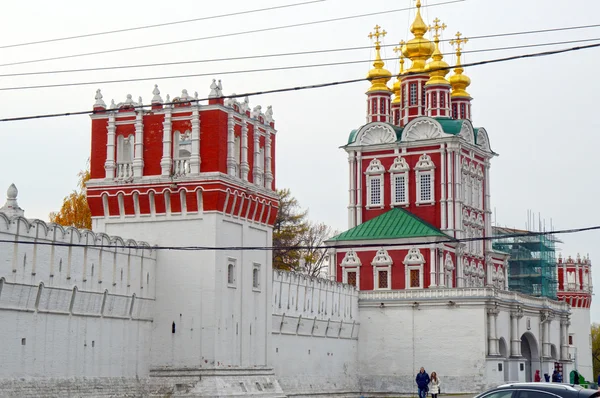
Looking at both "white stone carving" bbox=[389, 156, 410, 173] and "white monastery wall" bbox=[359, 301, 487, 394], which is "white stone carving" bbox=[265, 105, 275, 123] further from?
"white stone carving" bbox=[389, 156, 410, 173]

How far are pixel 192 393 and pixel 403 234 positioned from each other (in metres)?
24.5

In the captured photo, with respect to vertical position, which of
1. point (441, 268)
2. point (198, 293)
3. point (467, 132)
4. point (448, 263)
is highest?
point (467, 132)

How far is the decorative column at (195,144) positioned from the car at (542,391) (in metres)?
18.5

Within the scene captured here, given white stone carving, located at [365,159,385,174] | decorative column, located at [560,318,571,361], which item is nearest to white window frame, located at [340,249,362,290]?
white stone carving, located at [365,159,385,174]

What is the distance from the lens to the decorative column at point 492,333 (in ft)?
170

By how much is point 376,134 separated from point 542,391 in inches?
1699

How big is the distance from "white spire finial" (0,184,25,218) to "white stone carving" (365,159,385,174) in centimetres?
3265

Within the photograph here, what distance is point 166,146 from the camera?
37.3 m

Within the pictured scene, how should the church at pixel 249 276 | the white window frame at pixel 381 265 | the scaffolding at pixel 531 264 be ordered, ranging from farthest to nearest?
the scaffolding at pixel 531 264 → the white window frame at pixel 381 265 → the church at pixel 249 276

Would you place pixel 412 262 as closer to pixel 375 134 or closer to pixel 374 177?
pixel 374 177

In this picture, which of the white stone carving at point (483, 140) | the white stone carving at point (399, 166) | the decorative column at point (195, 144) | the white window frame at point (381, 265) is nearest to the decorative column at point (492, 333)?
the white window frame at point (381, 265)

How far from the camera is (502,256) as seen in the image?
6612 cm

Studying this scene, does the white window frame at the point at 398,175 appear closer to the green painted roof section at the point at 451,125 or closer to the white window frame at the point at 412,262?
the green painted roof section at the point at 451,125

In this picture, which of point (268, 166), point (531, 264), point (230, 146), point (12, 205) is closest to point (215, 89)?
point (230, 146)
